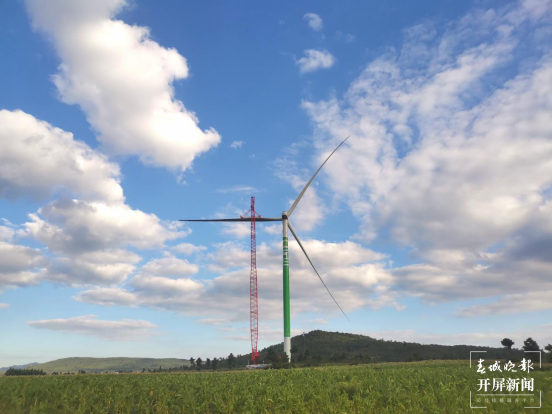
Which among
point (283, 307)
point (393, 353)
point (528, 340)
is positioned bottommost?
point (393, 353)

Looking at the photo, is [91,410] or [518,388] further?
[518,388]

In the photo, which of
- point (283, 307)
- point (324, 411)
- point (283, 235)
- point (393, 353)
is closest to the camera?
point (324, 411)

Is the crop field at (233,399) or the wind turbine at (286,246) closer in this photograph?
the crop field at (233,399)

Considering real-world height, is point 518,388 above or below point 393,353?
above

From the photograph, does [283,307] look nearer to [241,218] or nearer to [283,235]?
[283,235]

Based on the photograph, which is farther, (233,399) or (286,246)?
(286,246)

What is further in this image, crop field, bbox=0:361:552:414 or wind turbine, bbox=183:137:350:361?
wind turbine, bbox=183:137:350:361

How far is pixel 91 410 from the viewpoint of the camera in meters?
27.5

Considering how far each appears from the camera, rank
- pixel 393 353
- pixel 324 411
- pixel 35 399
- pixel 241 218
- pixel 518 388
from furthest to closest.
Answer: pixel 393 353, pixel 241 218, pixel 518 388, pixel 35 399, pixel 324 411

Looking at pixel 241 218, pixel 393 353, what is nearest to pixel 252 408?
pixel 241 218

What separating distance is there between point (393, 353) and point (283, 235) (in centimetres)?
8927

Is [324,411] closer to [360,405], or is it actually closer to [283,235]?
[360,405]

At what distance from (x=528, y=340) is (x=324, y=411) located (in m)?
114

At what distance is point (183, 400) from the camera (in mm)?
27891
